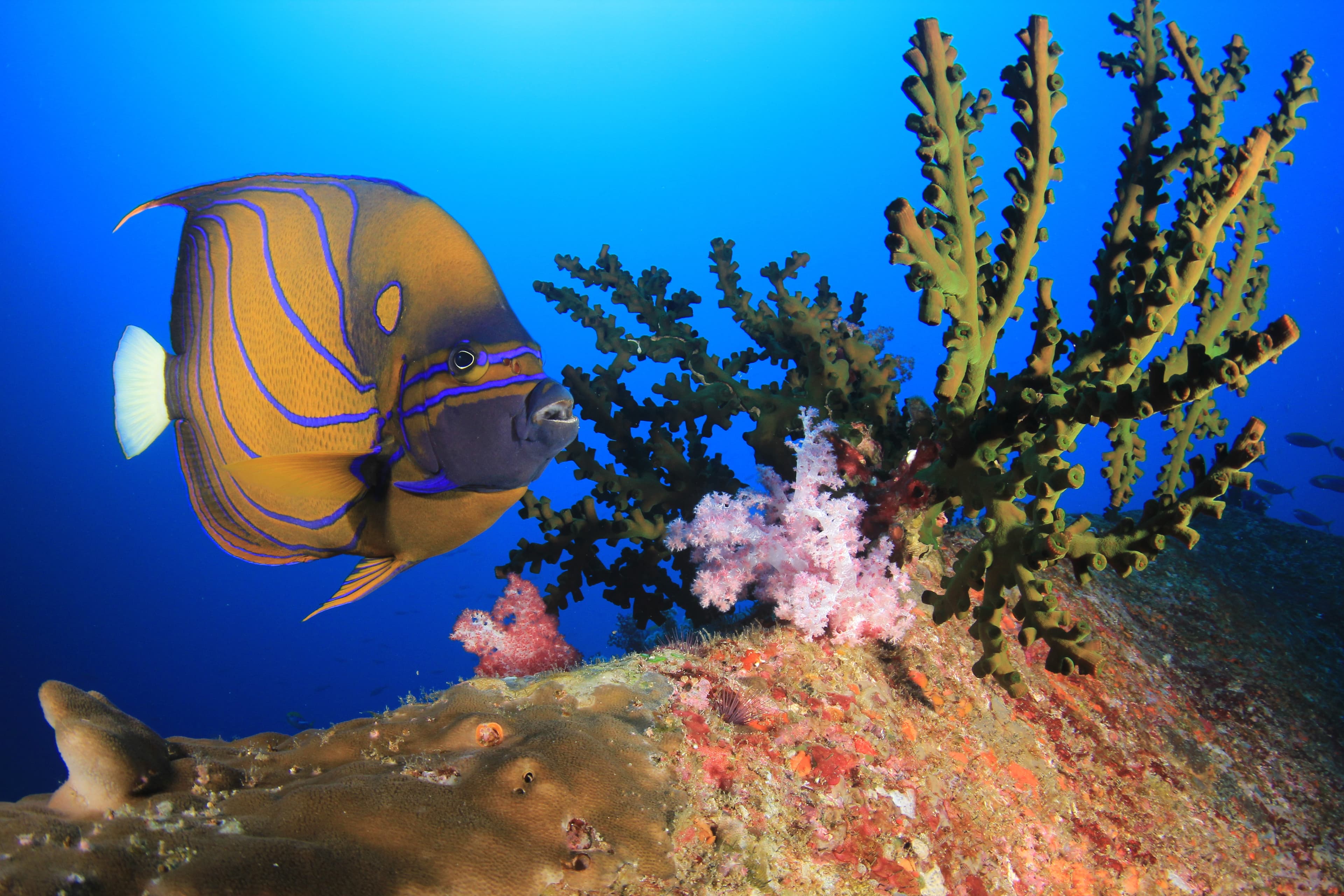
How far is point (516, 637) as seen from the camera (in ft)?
9.11

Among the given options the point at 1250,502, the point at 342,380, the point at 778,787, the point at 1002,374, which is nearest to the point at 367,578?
the point at 342,380

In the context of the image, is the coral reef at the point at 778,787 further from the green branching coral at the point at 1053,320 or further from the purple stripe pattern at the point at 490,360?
the purple stripe pattern at the point at 490,360

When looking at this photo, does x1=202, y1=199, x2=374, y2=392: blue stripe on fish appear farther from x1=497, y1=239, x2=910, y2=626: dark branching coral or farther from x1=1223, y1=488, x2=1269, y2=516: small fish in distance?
x1=1223, y1=488, x2=1269, y2=516: small fish in distance

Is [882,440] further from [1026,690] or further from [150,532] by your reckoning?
[150,532]

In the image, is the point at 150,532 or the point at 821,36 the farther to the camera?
the point at 821,36

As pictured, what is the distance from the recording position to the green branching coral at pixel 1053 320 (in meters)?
1.69

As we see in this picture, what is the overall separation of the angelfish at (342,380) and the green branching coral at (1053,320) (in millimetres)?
1580

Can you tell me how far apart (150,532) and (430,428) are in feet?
188

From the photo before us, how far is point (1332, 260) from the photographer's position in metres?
76.8

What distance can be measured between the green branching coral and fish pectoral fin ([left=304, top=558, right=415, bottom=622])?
178cm

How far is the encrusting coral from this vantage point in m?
1.78

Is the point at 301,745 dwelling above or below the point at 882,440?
below

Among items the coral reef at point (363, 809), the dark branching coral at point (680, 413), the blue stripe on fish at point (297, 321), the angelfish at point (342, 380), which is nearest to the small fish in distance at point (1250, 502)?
the dark branching coral at point (680, 413)

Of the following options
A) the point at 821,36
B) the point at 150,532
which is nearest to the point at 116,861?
the point at 150,532
